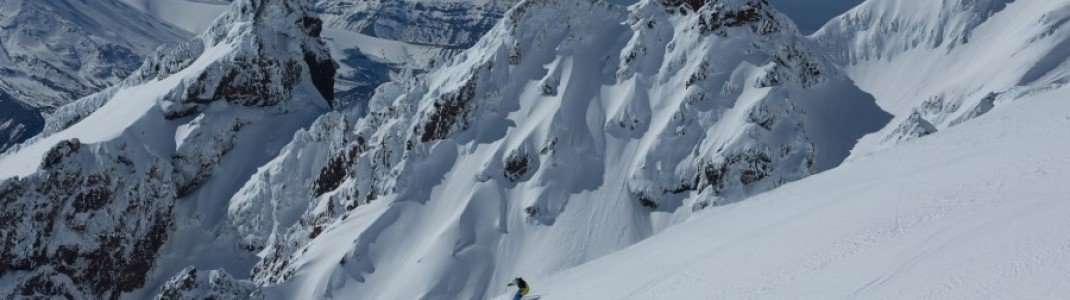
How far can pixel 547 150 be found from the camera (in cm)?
7962

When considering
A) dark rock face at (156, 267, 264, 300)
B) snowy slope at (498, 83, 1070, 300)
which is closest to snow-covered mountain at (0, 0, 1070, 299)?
dark rock face at (156, 267, 264, 300)

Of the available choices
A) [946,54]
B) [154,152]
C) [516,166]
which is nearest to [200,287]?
[154,152]

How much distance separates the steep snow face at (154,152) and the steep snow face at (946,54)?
5917 centimetres

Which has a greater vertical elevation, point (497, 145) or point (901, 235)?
point (901, 235)

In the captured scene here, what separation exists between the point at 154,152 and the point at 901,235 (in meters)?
78.0

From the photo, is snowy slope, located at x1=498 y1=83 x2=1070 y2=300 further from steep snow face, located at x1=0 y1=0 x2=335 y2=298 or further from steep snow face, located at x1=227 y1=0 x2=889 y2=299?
steep snow face, located at x1=0 y1=0 x2=335 y2=298

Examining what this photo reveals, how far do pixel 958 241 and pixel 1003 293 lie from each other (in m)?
5.93

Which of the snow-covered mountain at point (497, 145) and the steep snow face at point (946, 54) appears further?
the snow-covered mountain at point (497, 145)

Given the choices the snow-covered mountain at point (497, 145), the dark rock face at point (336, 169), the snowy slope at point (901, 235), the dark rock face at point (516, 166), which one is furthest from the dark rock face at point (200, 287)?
the snowy slope at point (901, 235)

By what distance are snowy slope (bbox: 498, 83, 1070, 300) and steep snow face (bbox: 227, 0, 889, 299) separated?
75.7 ft

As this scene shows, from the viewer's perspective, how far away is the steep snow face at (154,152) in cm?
8144

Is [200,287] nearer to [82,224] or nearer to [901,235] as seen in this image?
[82,224]

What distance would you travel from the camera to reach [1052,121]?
4291 centimetres

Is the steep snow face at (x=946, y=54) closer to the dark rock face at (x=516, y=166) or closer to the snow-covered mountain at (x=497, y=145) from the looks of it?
the snow-covered mountain at (x=497, y=145)
